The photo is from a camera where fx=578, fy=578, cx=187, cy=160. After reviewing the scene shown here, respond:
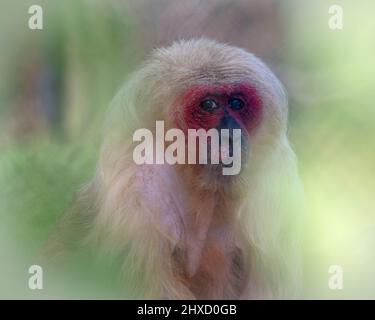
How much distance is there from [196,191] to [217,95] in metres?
0.37

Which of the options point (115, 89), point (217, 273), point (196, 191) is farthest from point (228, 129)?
point (217, 273)

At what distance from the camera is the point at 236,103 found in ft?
7.09

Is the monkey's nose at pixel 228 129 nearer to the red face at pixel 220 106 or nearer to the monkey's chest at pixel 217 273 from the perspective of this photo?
the red face at pixel 220 106

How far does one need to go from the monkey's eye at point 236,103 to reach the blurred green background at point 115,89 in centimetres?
20

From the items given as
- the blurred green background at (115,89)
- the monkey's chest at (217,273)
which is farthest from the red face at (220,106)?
the monkey's chest at (217,273)

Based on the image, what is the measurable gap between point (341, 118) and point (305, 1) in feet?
1.57

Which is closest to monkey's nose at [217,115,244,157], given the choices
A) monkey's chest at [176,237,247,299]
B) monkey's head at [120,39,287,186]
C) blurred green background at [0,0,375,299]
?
monkey's head at [120,39,287,186]

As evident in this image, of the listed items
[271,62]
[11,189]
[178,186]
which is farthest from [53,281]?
[271,62]

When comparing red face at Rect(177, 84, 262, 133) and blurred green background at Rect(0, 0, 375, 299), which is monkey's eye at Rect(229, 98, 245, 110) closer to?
red face at Rect(177, 84, 262, 133)

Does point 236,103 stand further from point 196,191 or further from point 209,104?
point 196,191

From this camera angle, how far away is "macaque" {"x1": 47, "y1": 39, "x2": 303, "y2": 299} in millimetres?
2145

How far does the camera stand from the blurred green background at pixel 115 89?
2213 millimetres
